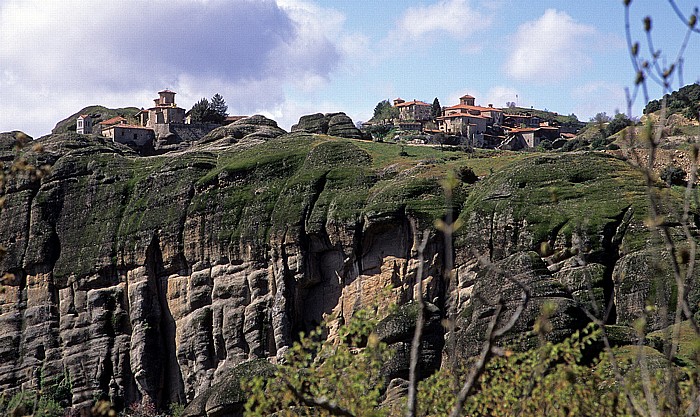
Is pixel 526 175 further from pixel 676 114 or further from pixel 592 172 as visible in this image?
pixel 676 114

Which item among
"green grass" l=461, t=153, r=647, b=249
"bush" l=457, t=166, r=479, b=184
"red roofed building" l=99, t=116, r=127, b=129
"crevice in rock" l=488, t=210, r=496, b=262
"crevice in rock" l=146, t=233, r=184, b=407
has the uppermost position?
"red roofed building" l=99, t=116, r=127, b=129

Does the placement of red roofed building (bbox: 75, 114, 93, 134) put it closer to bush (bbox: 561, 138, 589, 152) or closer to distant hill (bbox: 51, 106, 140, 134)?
distant hill (bbox: 51, 106, 140, 134)

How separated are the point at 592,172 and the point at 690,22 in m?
49.9

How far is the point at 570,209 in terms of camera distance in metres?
62.4

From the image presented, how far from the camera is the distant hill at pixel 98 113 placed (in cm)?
13775

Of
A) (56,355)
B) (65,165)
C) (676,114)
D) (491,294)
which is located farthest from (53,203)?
(676,114)

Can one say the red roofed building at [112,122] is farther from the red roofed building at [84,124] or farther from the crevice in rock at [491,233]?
the crevice in rock at [491,233]

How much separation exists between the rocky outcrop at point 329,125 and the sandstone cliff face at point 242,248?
6.90 metres

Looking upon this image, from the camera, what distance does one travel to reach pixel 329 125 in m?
95.9

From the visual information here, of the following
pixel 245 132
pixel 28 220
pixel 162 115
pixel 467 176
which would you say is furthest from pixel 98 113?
pixel 467 176

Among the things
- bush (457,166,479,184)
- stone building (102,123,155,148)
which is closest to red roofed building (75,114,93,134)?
stone building (102,123,155,148)

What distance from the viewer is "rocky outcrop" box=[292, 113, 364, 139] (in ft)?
308

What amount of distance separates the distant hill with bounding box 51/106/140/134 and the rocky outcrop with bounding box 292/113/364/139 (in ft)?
129

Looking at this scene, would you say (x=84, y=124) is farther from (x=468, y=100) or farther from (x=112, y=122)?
(x=468, y=100)
